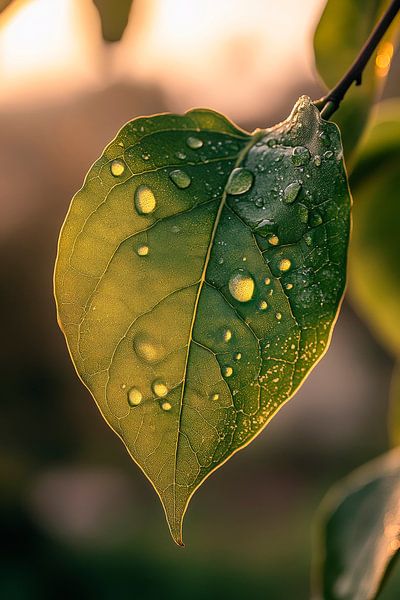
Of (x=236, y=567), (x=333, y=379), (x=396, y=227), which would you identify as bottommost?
(x=333, y=379)

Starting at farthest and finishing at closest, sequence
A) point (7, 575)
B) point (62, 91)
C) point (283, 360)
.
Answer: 1. point (62, 91)
2. point (7, 575)
3. point (283, 360)

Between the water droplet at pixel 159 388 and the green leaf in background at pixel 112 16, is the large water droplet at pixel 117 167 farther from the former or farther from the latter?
the green leaf in background at pixel 112 16

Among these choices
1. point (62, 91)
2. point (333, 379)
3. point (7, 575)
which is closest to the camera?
point (7, 575)

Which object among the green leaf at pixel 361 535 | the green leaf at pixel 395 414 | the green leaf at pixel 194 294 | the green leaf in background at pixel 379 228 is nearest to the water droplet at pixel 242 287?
the green leaf at pixel 194 294

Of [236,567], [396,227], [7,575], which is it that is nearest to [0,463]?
[7,575]

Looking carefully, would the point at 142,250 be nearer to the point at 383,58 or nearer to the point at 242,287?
the point at 242,287

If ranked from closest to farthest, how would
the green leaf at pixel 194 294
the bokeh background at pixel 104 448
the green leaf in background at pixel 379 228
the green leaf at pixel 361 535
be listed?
the green leaf at pixel 194 294, the green leaf at pixel 361 535, the green leaf in background at pixel 379 228, the bokeh background at pixel 104 448

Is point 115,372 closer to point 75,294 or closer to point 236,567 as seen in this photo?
point 75,294

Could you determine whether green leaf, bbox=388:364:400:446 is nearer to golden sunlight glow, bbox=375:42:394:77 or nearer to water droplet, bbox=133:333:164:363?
golden sunlight glow, bbox=375:42:394:77
